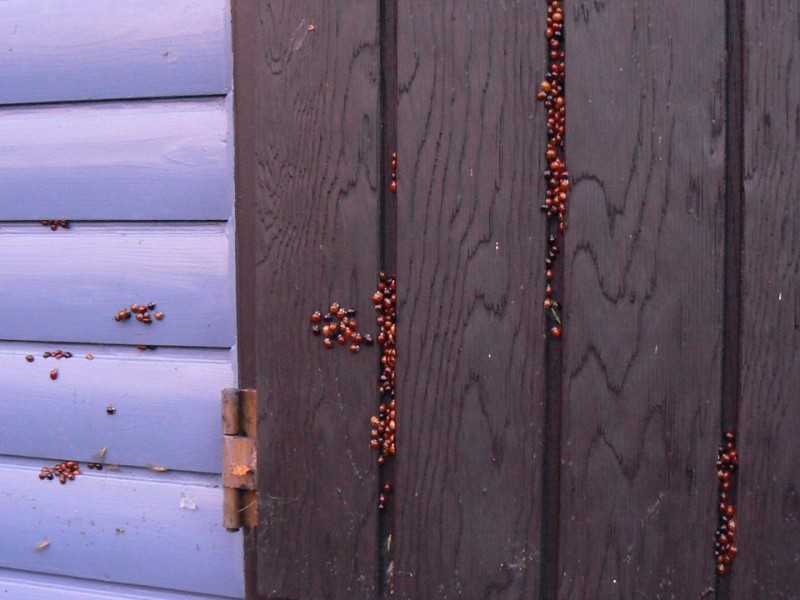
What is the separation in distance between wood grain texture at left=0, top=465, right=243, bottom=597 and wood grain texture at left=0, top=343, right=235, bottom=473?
5 cm

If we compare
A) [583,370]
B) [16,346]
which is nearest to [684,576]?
[583,370]

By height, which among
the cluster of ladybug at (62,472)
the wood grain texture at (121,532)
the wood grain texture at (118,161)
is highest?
the wood grain texture at (118,161)

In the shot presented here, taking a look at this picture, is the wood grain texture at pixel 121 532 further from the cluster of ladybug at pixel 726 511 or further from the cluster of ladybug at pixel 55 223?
the cluster of ladybug at pixel 726 511

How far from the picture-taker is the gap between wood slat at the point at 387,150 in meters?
0.90

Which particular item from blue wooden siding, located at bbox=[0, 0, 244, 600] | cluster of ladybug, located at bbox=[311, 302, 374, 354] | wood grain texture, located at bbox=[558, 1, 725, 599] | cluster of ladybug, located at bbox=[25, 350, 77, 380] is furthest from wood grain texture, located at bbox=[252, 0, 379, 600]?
cluster of ladybug, located at bbox=[25, 350, 77, 380]

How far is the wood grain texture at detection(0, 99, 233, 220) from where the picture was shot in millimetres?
1052

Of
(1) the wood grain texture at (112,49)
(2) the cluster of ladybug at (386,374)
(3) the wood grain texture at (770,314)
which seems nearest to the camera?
(3) the wood grain texture at (770,314)

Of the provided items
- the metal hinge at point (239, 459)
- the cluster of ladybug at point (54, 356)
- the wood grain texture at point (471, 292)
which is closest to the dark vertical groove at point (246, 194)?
the metal hinge at point (239, 459)

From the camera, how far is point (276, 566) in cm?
94

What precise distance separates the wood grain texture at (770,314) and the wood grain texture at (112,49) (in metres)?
0.77

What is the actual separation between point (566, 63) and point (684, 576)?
69cm

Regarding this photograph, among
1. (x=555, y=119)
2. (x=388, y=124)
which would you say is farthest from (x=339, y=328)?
(x=555, y=119)

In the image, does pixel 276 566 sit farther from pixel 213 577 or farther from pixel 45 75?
pixel 45 75

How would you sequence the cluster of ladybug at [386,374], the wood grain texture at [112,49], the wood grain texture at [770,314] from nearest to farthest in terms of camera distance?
the wood grain texture at [770,314]
the cluster of ladybug at [386,374]
the wood grain texture at [112,49]
